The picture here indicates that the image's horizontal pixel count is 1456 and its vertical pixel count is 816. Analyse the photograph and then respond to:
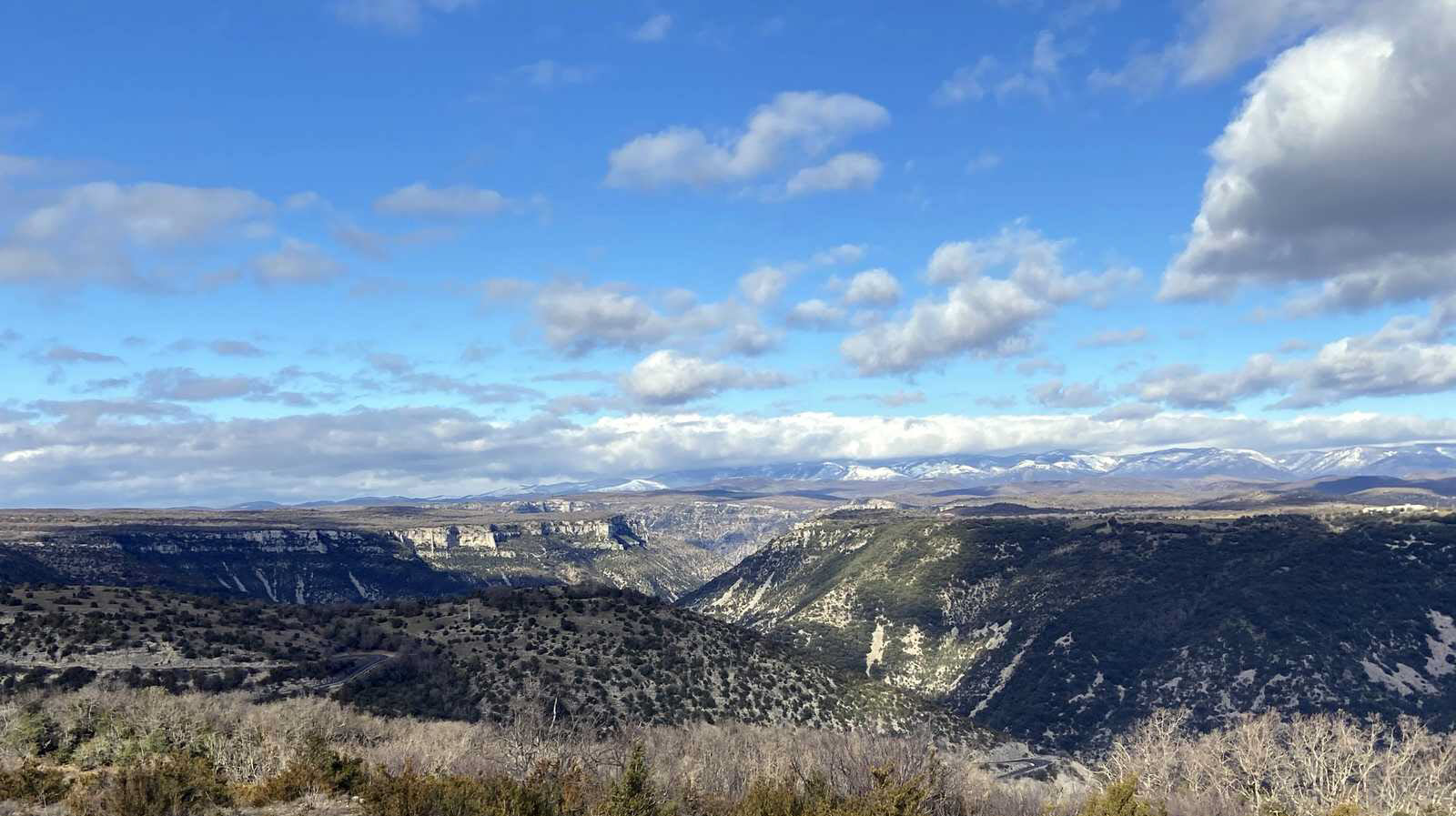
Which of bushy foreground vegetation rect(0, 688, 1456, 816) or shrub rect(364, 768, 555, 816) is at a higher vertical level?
shrub rect(364, 768, 555, 816)

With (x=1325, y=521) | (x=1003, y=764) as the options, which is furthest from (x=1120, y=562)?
(x=1003, y=764)

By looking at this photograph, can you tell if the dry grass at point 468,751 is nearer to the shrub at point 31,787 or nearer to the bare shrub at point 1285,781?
the shrub at point 31,787

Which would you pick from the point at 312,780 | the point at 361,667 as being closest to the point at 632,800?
the point at 312,780

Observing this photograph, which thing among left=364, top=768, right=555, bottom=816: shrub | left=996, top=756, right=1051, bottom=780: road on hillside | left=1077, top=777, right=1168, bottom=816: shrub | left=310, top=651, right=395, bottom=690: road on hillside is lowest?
left=996, top=756, right=1051, bottom=780: road on hillside

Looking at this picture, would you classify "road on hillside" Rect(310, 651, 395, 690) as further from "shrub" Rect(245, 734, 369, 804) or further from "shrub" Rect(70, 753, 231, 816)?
"shrub" Rect(70, 753, 231, 816)

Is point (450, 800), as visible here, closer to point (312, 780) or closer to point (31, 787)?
point (312, 780)

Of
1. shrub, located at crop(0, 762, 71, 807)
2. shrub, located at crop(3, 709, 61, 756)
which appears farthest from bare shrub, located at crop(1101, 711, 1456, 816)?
shrub, located at crop(3, 709, 61, 756)

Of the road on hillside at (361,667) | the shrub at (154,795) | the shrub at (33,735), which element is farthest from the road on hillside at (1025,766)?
the shrub at (33,735)

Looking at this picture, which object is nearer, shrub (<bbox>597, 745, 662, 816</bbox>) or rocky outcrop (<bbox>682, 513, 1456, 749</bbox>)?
shrub (<bbox>597, 745, 662, 816</bbox>)

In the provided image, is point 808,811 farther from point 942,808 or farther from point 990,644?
point 990,644

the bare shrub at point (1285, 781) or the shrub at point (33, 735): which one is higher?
the shrub at point (33, 735)
